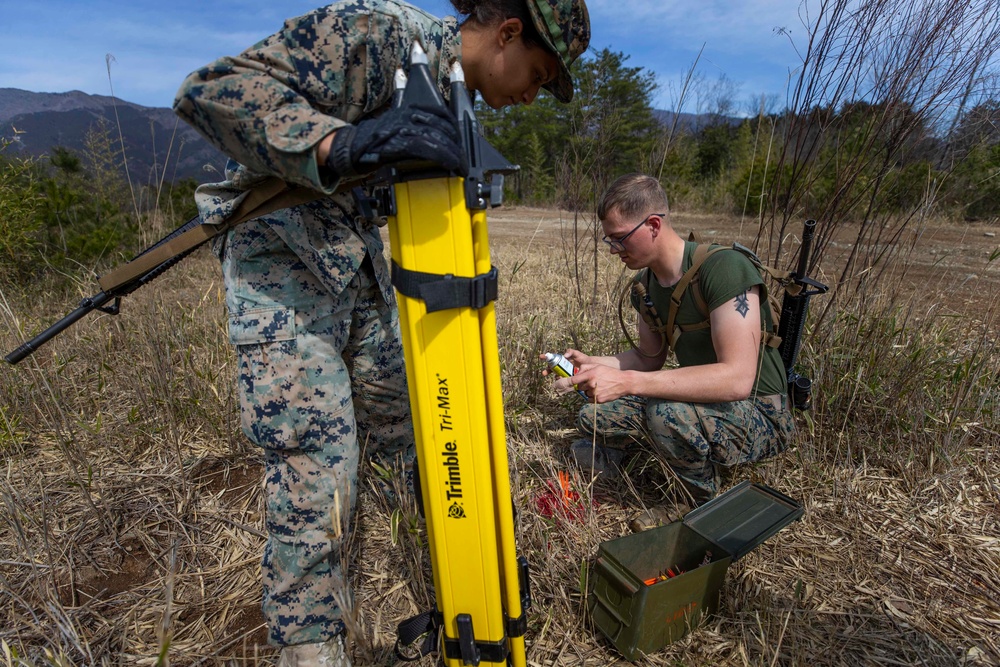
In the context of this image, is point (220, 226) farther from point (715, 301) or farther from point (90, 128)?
point (90, 128)

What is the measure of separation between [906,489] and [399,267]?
2531mm

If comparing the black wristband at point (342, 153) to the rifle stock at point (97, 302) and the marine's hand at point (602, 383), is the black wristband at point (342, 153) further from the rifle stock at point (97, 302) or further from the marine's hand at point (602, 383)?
the marine's hand at point (602, 383)

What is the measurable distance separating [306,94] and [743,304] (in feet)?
5.69

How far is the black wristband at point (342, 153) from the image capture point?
1218mm

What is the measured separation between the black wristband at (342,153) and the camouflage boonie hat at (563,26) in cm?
65

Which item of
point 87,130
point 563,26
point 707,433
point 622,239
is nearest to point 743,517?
point 707,433

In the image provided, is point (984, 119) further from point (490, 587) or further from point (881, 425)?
point (490, 587)

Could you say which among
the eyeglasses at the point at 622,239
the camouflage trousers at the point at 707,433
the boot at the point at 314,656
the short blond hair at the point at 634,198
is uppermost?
the short blond hair at the point at 634,198

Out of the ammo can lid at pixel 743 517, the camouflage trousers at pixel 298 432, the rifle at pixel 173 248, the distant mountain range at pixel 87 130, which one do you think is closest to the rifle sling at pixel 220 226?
the rifle at pixel 173 248

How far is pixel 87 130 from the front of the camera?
4398 millimetres

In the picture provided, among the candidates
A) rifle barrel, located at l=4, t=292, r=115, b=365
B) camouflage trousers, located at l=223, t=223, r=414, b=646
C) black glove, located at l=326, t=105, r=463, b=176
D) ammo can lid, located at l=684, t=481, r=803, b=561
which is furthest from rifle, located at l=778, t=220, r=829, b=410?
rifle barrel, located at l=4, t=292, r=115, b=365

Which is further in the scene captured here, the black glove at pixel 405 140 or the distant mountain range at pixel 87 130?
the distant mountain range at pixel 87 130

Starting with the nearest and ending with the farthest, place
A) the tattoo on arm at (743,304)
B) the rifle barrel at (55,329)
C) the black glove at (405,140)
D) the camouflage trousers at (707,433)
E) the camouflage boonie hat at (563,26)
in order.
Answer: the black glove at (405,140)
the camouflage boonie hat at (563,26)
the rifle barrel at (55,329)
the tattoo on arm at (743,304)
the camouflage trousers at (707,433)

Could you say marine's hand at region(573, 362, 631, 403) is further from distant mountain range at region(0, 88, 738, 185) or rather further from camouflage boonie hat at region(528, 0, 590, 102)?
distant mountain range at region(0, 88, 738, 185)
